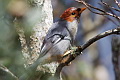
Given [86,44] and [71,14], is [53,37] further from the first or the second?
[86,44]

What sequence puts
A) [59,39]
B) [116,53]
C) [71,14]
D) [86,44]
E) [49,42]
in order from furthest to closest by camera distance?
1. [71,14]
2. [116,53]
3. [59,39]
4. [49,42]
5. [86,44]

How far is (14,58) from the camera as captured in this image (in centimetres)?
228

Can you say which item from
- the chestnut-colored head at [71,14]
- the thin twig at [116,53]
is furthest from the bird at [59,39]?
the thin twig at [116,53]

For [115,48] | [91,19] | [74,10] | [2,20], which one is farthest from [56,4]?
[2,20]

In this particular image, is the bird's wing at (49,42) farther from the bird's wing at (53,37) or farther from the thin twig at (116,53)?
the thin twig at (116,53)

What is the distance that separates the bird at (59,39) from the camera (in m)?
3.79

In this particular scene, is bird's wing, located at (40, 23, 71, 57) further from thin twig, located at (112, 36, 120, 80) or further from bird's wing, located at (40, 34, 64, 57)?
thin twig, located at (112, 36, 120, 80)

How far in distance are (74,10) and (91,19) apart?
284 centimetres

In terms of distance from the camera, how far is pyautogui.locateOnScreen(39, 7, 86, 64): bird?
379cm

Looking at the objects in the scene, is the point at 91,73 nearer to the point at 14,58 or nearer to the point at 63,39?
the point at 63,39

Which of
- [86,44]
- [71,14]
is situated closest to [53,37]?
[71,14]

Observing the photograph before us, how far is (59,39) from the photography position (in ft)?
13.4

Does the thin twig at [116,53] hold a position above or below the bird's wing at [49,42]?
below

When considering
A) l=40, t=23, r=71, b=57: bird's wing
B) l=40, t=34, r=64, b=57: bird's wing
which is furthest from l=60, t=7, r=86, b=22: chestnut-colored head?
l=40, t=34, r=64, b=57: bird's wing
